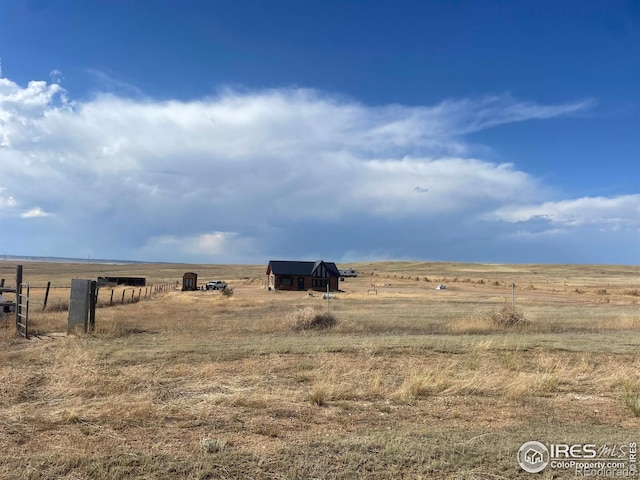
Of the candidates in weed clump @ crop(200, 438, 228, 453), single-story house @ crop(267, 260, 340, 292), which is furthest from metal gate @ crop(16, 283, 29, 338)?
Result: single-story house @ crop(267, 260, 340, 292)

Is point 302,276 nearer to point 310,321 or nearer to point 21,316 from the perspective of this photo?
point 310,321

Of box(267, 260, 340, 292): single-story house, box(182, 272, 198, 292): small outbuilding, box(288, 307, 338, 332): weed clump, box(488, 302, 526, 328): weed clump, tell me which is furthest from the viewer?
box(267, 260, 340, 292): single-story house

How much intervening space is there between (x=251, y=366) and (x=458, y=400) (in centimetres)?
452

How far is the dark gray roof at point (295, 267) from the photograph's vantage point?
68.7 m

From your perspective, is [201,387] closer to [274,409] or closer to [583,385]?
[274,409]

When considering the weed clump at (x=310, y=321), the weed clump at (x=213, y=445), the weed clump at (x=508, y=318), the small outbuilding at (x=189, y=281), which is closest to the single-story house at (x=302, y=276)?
the small outbuilding at (x=189, y=281)

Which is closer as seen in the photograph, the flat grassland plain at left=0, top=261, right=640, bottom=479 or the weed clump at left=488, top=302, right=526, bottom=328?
the flat grassland plain at left=0, top=261, right=640, bottom=479

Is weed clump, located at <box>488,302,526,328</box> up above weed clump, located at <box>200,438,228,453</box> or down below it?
above

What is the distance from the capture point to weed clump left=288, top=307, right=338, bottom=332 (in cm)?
1884

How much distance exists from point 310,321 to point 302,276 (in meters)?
50.1

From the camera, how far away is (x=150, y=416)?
675 cm

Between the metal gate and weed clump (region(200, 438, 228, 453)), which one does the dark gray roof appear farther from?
weed clump (region(200, 438, 228, 453))

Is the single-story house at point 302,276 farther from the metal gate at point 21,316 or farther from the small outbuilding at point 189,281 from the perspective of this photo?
the metal gate at point 21,316

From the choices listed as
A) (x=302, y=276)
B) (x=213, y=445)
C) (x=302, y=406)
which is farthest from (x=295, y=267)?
(x=213, y=445)
